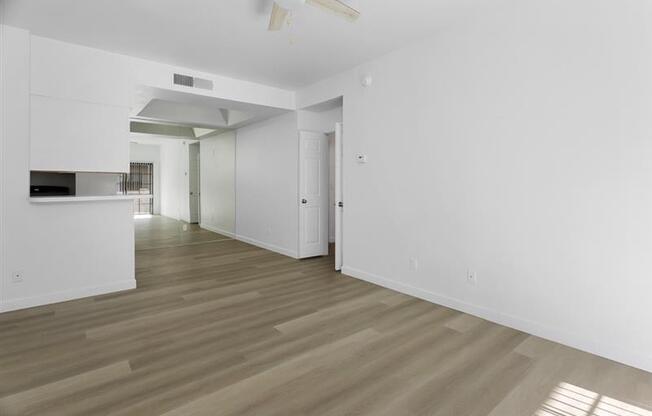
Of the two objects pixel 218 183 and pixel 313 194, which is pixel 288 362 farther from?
pixel 218 183

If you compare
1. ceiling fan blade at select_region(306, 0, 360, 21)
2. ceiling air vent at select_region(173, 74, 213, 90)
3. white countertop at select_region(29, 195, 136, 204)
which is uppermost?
ceiling air vent at select_region(173, 74, 213, 90)

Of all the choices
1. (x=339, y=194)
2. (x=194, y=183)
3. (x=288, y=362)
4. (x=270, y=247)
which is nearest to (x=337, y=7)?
(x=288, y=362)

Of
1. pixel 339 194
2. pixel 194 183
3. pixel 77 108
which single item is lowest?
pixel 339 194

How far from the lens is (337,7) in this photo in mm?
2650

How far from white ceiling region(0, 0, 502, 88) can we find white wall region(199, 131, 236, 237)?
3.47 metres

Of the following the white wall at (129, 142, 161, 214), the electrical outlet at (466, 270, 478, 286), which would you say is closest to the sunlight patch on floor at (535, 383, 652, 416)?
the electrical outlet at (466, 270, 478, 286)

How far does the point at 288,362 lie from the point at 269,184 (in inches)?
172

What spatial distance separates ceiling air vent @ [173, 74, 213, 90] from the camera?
456cm

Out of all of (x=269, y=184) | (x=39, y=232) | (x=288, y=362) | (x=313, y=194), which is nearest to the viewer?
(x=288, y=362)

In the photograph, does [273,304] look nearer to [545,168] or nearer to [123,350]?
[123,350]

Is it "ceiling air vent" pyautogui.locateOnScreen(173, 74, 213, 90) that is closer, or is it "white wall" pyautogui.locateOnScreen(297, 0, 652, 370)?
"white wall" pyautogui.locateOnScreen(297, 0, 652, 370)

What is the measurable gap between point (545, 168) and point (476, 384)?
1.84 m

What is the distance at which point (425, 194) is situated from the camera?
12.5 feet

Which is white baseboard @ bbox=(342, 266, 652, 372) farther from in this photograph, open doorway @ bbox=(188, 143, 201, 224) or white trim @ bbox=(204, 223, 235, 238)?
open doorway @ bbox=(188, 143, 201, 224)
